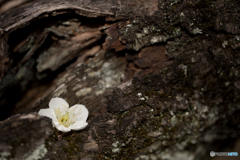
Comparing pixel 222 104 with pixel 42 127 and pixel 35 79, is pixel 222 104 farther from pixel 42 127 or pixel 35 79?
pixel 35 79

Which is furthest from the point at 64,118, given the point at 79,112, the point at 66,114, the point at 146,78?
the point at 146,78

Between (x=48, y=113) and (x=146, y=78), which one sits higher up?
(x=146, y=78)

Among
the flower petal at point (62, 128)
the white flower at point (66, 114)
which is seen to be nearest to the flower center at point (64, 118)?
the white flower at point (66, 114)

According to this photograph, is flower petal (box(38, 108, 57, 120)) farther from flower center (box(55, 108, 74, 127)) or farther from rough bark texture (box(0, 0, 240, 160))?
rough bark texture (box(0, 0, 240, 160))

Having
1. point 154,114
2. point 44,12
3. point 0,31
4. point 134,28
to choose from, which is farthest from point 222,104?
point 0,31

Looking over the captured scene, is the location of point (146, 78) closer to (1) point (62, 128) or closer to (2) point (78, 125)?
(2) point (78, 125)
